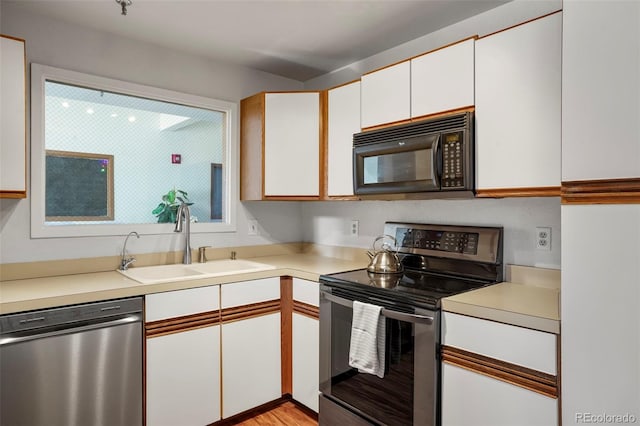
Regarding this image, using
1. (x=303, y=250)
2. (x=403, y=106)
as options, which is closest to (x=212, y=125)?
(x=303, y=250)

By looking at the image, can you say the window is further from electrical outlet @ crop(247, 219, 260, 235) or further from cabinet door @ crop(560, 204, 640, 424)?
cabinet door @ crop(560, 204, 640, 424)

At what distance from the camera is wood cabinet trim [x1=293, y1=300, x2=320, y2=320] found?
7.55 ft

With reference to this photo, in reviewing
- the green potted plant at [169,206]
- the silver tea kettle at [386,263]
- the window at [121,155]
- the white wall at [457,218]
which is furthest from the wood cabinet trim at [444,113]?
the green potted plant at [169,206]

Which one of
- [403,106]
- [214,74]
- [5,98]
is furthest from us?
[214,74]

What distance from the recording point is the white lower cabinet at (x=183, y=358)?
2021 mm

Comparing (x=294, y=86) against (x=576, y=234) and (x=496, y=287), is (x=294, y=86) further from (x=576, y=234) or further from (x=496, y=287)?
(x=576, y=234)

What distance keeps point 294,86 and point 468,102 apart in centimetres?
185

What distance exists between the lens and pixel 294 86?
11.1 feet

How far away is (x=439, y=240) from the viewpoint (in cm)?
231

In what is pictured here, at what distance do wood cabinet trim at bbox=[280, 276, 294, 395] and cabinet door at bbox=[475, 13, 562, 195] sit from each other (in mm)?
1312

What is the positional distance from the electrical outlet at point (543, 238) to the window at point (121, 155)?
204 centimetres

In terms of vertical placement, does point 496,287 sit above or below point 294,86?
below

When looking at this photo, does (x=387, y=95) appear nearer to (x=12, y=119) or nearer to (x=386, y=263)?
(x=386, y=263)

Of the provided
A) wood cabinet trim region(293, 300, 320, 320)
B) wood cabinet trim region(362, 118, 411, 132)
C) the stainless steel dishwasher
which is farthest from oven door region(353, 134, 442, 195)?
the stainless steel dishwasher
